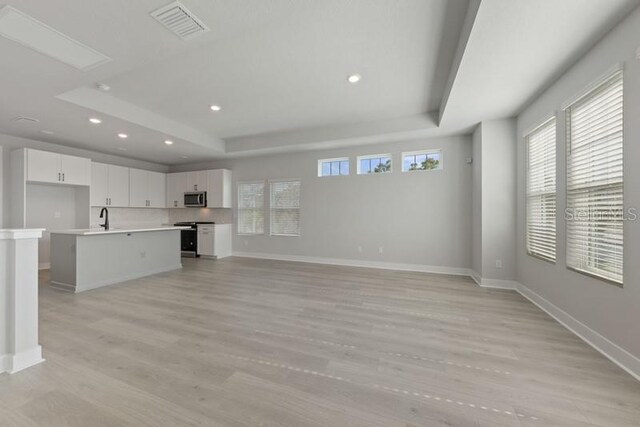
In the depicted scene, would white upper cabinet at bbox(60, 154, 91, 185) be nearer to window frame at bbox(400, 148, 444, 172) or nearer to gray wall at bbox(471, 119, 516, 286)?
window frame at bbox(400, 148, 444, 172)

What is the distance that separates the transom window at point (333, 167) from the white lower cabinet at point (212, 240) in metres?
3.08

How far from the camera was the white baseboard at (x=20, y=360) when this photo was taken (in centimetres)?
182

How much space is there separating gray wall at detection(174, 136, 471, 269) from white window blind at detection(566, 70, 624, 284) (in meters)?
2.21

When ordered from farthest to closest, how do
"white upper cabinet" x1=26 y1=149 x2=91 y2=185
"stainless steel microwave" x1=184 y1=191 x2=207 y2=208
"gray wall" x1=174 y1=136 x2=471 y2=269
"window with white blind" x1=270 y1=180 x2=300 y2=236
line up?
"stainless steel microwave" x1=184 y1=191 x2=207 y2=208 → "window with white blind" x1=270 y1=180 x2=300 y2=236 → "gray wall" x1=174 y1=136 x2=471 y2=269 → "white upper cabinet" x1=26 y1=149 x2=91 y2=185

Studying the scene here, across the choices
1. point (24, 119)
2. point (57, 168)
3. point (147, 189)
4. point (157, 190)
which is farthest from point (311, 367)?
point (157, 190)

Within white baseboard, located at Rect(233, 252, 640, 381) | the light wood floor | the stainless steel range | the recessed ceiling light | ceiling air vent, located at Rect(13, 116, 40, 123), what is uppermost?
the recessed ceiling light

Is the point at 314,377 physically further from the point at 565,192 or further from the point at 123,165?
the point at 123,165

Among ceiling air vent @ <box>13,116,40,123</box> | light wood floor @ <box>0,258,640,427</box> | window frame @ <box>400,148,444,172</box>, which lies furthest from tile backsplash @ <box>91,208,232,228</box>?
window frame @ <box>400,148,444,172</box>

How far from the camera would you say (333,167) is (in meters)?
5.89

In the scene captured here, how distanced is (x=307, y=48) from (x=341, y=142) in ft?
8.83

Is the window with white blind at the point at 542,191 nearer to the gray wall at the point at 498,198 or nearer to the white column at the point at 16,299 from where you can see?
the gray wall at the point at 498,198

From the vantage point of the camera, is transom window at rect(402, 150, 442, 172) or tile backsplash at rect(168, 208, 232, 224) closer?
transom window at rect(402, 150, 442, 172)

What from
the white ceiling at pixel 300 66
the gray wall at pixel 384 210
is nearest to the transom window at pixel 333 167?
the gray wall at pixel 384 210

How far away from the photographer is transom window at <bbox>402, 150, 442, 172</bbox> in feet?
16.4
